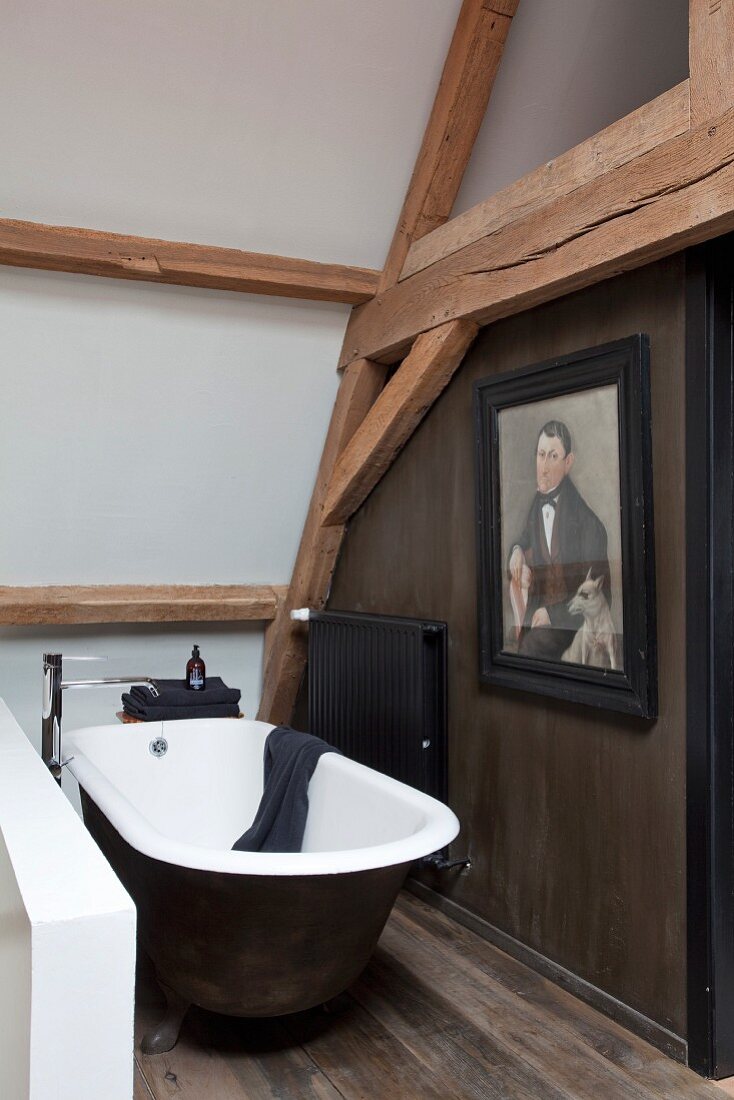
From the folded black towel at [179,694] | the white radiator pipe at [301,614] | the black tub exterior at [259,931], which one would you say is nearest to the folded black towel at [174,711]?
the folded black towel at [179,694]

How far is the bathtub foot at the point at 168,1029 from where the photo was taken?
2293 millimetres

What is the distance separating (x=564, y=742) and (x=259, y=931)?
3.27 ft

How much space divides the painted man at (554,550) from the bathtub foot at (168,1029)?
1.27 m

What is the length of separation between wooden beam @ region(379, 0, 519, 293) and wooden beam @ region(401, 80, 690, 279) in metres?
0.12

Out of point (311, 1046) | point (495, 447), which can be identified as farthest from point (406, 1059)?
point (495, 447)

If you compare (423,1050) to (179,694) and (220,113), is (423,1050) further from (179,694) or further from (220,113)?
(220,113)

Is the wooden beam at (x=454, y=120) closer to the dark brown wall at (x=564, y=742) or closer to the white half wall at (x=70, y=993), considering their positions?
the dark brown wall at (x=564, y=742)

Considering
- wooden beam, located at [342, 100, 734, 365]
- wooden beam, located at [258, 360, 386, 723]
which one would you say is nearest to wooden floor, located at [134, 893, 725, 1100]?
wooden beam, located at [258, 360, 386, 723]

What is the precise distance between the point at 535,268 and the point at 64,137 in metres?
1.41

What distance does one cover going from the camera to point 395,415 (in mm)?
3344

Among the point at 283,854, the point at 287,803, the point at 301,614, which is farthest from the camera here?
the point at 301,614

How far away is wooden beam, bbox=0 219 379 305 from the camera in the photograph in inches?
116

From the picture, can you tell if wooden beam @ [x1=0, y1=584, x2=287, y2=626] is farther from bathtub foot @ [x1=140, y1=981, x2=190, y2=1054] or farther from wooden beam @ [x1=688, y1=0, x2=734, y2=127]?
wooden beam @ [x1=688, y1=0, x2=734, y2=127]

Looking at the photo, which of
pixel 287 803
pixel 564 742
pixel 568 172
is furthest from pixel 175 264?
pixel 564 742
